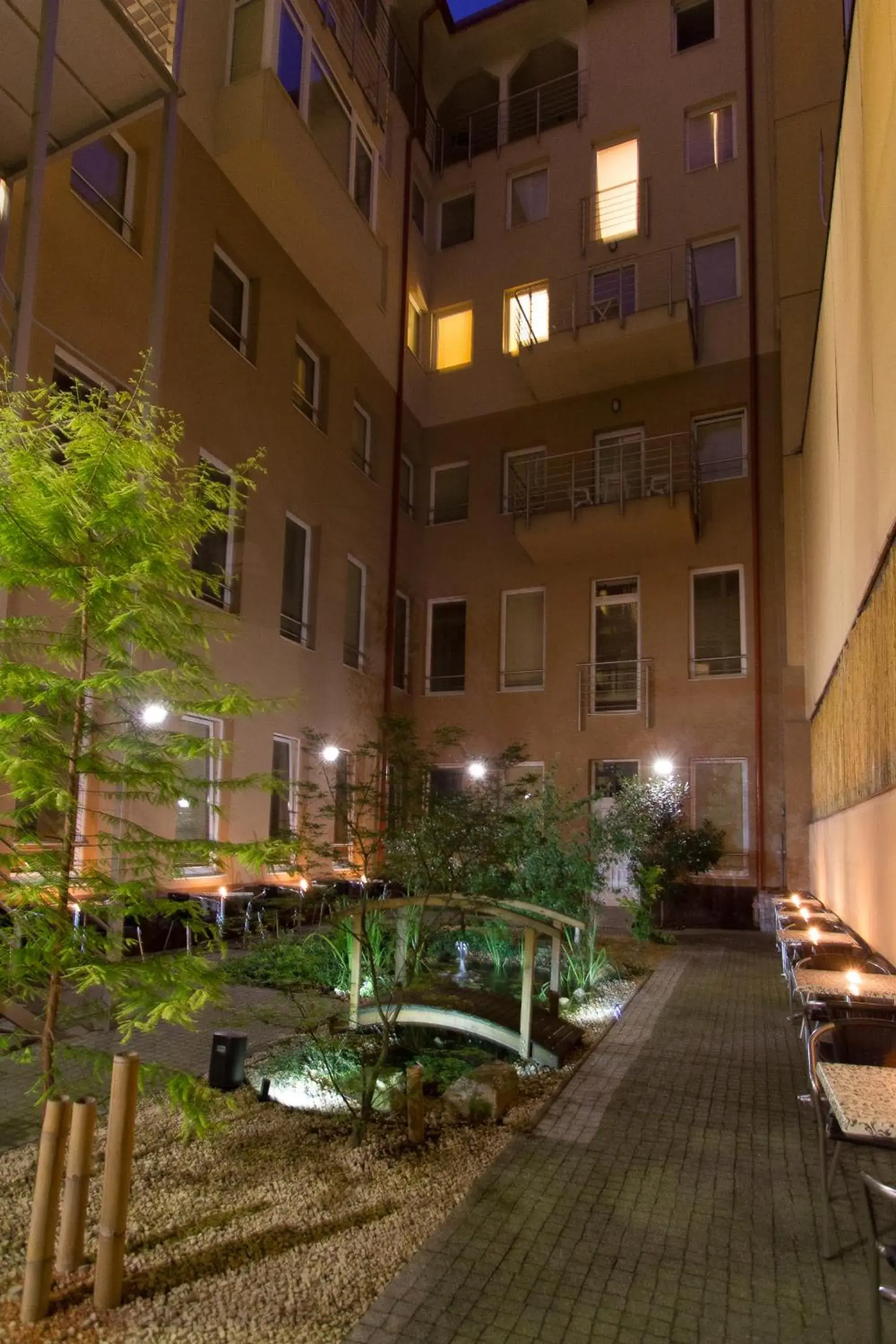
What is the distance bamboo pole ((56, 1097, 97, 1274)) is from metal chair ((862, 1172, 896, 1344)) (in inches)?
101

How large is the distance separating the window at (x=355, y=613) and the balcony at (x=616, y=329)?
5253mm

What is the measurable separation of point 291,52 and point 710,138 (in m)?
8.79

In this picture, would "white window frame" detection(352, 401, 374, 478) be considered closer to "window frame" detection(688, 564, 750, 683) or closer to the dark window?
the dark window

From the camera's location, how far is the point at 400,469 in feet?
58.6

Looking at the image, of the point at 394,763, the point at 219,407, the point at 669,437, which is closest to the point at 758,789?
the point at 669,437

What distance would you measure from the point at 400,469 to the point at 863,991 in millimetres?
14612

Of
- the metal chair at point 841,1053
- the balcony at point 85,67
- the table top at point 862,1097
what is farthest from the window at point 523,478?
the table top at point 862,1097

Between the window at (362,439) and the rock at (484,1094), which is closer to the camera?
the rock at (484,1094)

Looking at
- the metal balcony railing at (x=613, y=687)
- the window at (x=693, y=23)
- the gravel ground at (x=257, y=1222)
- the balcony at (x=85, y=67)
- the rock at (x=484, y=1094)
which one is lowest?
the gravel ground at (x=257, y=1222)

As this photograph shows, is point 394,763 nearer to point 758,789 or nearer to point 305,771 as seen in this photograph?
point 305,771

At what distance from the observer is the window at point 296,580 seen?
46.6 ft

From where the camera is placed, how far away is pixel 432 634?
59.7 ft

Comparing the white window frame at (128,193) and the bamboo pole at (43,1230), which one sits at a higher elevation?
the white window frame at (128,193)

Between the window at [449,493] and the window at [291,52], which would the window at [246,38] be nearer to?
the window at [291,52]
